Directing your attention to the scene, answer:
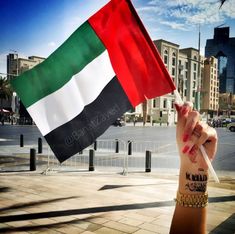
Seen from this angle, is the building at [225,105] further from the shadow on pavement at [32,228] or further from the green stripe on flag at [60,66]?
the green stripe on flag at [60,66]

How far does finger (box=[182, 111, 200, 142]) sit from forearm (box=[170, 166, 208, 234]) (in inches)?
14.4

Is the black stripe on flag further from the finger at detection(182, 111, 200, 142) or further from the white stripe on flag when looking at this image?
the finger at detection(182, 111, 200, 142)

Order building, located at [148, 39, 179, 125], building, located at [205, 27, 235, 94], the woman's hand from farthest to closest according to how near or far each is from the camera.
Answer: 1. building, located at [205, 27, 235, 94]
2. building, located at [148, 39, 179, 125]
3. the woman's hand

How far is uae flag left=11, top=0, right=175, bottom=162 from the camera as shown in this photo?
3861 millimetres

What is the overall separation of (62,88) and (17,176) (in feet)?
18.5

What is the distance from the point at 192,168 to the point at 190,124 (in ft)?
1.56

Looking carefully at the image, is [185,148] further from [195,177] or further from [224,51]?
[224,51]

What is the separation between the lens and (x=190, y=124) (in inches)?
119

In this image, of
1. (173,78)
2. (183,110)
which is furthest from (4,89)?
(183,110)

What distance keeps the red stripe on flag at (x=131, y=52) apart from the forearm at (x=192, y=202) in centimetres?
101

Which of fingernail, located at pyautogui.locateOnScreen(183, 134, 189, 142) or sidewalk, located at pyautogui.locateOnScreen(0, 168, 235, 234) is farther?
sidewalk, located at pyautogui.locateOnScreen(0, 168, 235, 234)

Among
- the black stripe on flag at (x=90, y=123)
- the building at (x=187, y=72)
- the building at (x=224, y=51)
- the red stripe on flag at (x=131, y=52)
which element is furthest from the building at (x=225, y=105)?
the red stripe on flag at (x=131, y=52)

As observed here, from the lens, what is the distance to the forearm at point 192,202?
315 centimetres

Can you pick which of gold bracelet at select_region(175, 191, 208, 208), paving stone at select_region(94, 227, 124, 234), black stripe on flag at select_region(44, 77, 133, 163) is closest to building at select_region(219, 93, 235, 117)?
paving stone at select_region(94, 227, 124, 234)
